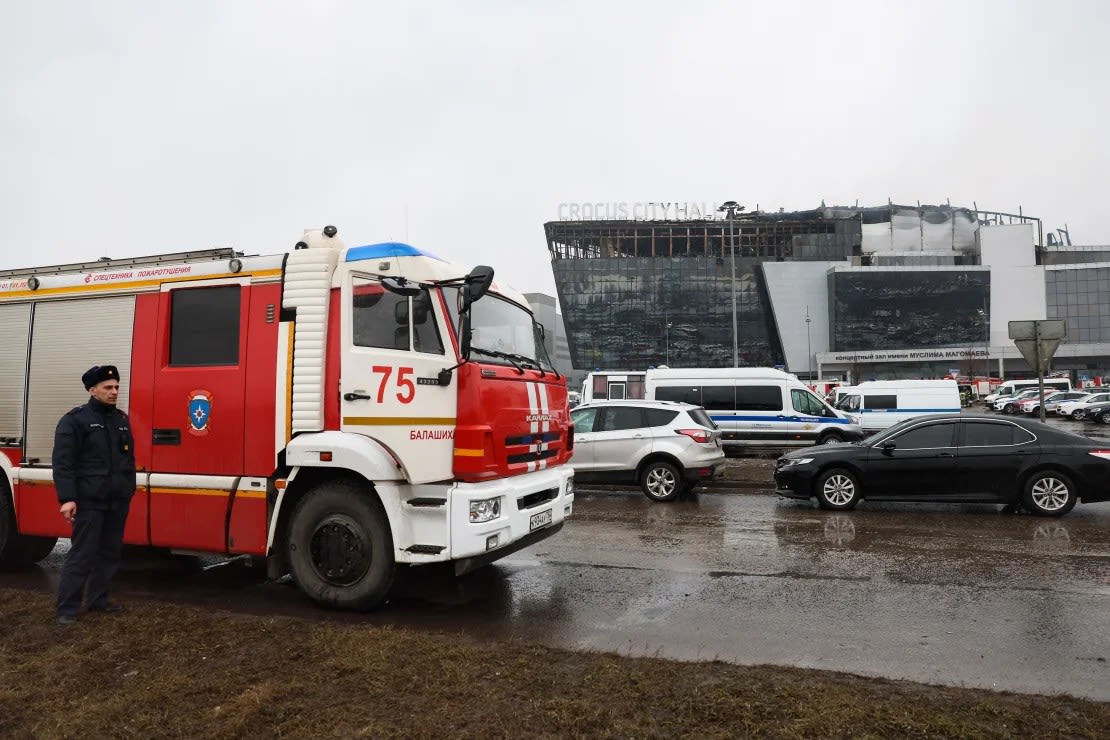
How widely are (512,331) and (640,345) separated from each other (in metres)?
81.5

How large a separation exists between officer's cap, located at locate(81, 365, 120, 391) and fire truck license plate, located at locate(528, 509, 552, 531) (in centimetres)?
343

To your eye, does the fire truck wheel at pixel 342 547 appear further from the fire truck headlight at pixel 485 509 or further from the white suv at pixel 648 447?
the white suv at pixel 648 447

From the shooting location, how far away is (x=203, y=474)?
5.93 metres

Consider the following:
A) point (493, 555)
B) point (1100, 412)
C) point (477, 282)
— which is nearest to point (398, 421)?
point (477, 282)

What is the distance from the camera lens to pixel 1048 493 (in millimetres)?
9984

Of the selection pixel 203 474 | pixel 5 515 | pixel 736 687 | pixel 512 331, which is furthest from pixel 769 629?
pixel 5 515

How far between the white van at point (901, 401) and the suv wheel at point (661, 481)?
14.9 meters

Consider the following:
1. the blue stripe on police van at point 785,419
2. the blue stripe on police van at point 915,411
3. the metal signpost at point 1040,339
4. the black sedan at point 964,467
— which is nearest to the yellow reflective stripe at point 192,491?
the black sedan at point 964,467

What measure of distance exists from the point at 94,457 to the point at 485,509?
9.62ft

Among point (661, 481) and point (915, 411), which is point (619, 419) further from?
point (915, 411)

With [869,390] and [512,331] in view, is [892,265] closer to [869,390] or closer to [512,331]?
[869,390]

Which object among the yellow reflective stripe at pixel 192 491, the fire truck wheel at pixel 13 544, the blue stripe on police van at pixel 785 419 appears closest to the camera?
the yellow reflective stripe at pixel 192 491

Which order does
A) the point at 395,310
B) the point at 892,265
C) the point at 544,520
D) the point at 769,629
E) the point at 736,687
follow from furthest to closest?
the point at 892,265 → the point at 544,520 → the point at 395,310 → the point at 769,629 → the point at 736,687

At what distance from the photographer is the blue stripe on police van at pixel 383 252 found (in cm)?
573
